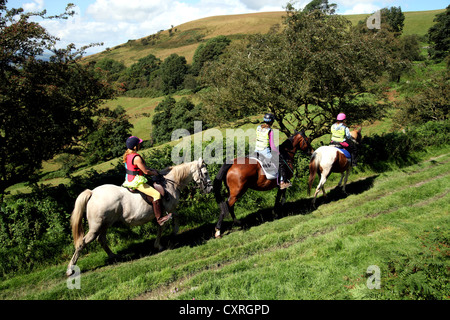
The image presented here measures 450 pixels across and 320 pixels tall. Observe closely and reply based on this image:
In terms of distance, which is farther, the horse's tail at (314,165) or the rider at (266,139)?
the horse's tail at (314,165)

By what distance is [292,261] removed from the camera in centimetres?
588

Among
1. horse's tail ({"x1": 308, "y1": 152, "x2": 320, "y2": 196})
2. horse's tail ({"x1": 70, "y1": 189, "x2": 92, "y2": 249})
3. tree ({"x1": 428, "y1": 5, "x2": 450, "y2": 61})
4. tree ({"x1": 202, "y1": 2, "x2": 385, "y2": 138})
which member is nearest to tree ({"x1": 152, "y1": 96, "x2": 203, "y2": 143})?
tree ({"x1": 202, "y1": 2, "x2": 385, "y2": 138})

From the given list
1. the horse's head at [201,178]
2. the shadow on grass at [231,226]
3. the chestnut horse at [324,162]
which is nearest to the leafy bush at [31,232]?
the shadow on grass at [231,226]

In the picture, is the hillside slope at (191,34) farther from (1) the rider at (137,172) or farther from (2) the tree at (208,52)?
(1) the rider at (137,172)

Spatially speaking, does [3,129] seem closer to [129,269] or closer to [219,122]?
[129,269]

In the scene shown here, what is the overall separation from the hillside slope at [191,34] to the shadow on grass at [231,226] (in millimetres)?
96367

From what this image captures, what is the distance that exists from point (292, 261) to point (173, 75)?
273 ft

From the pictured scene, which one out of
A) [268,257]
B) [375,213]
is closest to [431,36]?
[375,213]

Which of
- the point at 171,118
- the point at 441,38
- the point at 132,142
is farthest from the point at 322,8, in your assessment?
the point at 132,142

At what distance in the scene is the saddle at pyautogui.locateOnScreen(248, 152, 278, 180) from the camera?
8.74 metres

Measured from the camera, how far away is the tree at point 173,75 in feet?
268

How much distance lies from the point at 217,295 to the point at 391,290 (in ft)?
9.31

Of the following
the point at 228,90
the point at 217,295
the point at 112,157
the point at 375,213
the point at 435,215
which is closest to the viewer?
the point at 217,295

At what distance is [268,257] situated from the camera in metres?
6.31
